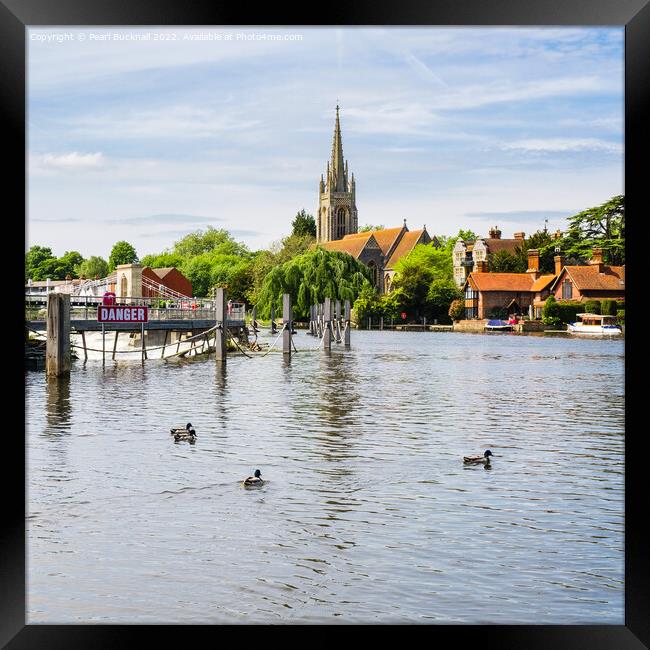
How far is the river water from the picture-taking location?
18.9 feet

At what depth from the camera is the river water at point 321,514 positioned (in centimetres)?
576

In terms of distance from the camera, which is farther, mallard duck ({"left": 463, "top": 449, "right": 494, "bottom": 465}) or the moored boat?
the moored boat

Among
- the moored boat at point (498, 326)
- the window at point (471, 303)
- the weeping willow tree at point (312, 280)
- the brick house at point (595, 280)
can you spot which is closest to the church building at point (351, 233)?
the window at point (471, 303)

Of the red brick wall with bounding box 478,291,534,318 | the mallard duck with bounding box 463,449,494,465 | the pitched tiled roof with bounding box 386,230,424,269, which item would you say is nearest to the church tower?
the pitched tiled roof with bounding box 386,230,424,269

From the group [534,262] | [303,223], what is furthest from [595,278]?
[303,223]

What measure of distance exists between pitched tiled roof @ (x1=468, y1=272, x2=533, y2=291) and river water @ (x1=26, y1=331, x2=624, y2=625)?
187 feet

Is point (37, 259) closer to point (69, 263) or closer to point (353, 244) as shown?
point (69, 263)

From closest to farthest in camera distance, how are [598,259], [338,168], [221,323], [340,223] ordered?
1. [221,323]
2. [598,259]
3. [338,168]
4. [340,223]

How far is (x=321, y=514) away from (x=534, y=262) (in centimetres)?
6601

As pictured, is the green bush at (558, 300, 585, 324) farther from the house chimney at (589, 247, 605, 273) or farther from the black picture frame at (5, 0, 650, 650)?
the black picture frame at (5, 0, 650, 650)

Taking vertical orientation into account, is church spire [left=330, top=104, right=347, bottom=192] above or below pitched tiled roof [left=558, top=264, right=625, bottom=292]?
above

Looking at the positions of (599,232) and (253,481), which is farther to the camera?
(599,232)
